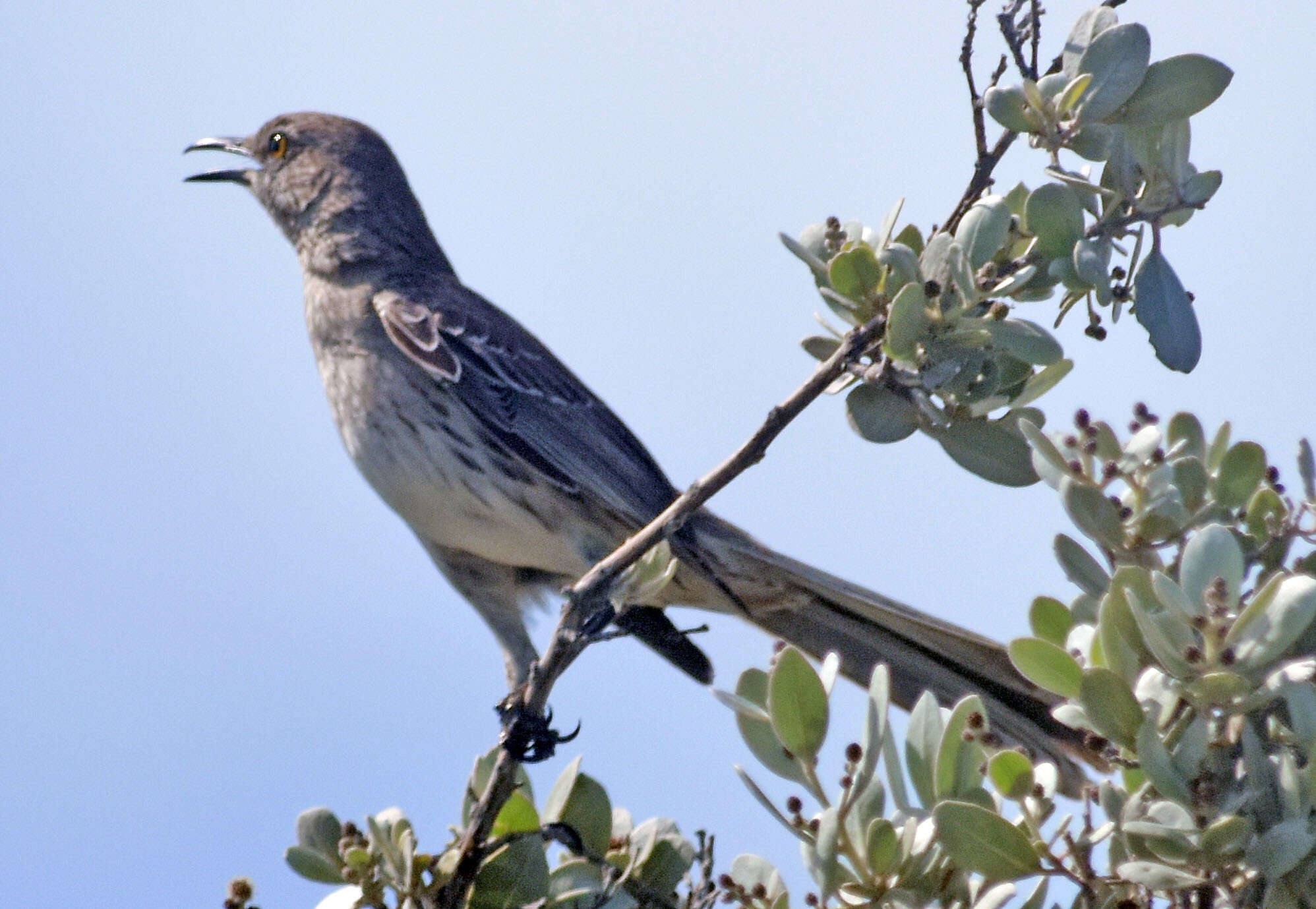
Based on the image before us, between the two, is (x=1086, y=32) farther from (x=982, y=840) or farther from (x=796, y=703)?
(x=982, y=840)

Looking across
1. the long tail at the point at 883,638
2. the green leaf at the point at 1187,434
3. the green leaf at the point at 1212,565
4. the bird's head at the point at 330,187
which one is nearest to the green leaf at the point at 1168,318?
the green leaf at the point at 1187,434

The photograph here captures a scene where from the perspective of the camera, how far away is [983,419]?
3084 millimetres

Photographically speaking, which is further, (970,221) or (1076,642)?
(970,221)

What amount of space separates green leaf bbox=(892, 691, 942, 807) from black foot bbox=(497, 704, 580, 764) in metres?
0.89

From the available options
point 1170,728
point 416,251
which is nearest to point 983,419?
point 1170,728

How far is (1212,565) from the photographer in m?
2.24

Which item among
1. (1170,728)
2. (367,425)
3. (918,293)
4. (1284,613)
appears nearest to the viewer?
(1284,613)

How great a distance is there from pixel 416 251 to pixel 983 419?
13.8 feet

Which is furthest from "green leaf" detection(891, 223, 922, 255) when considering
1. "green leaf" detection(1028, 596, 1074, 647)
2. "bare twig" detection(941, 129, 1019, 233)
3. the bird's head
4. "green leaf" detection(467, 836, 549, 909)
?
the bird's head

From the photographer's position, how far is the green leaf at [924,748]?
2.55 meters

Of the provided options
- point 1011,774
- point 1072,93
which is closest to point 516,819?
point 1011,774

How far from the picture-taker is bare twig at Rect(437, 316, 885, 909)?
9.70 ft

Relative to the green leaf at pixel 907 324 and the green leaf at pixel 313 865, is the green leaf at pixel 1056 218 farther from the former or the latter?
the green leaf at pixel 313 865

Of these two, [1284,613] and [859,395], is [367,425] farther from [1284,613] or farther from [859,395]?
[1284,613]
